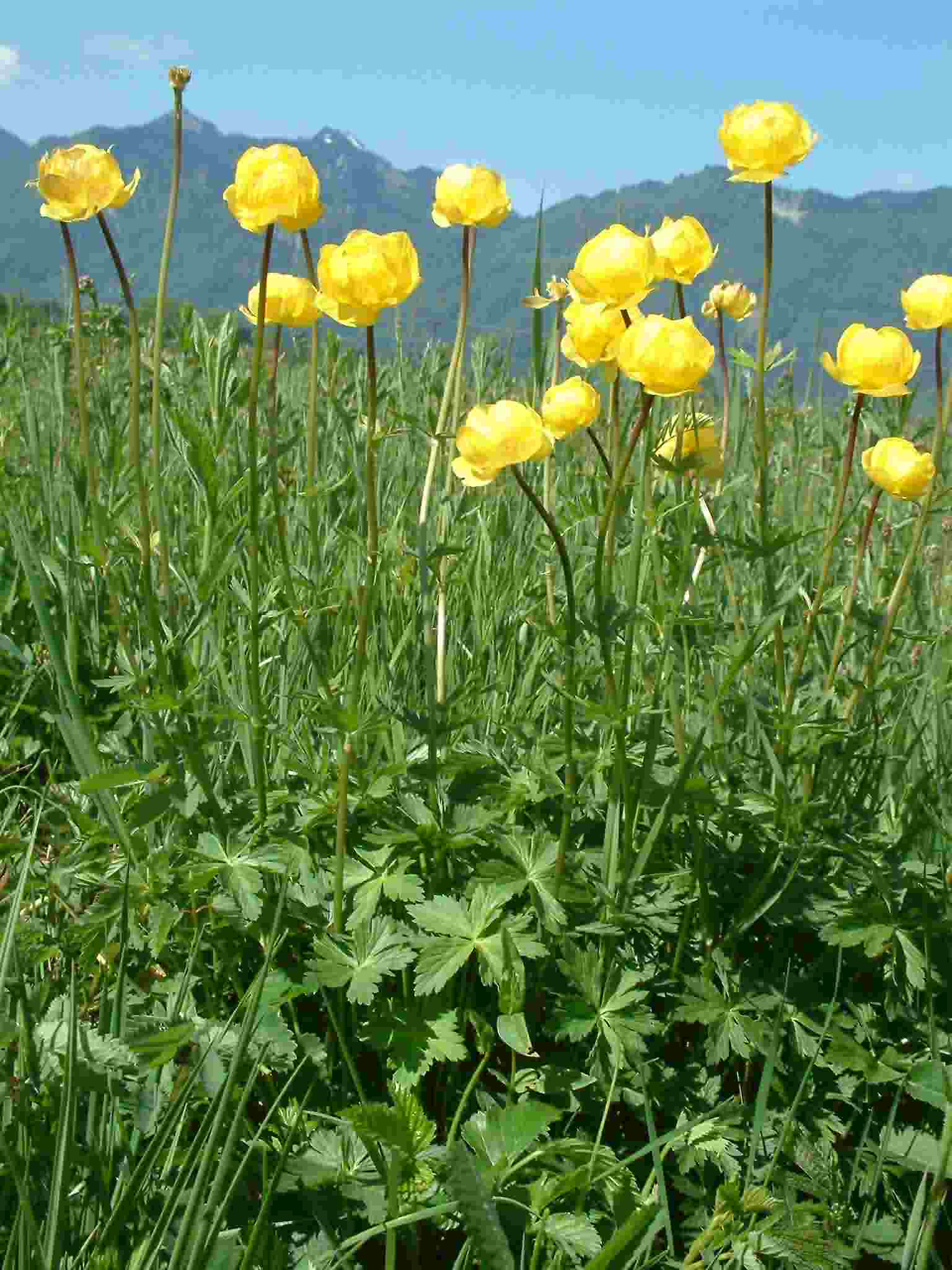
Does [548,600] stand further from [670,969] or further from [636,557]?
[670,969]

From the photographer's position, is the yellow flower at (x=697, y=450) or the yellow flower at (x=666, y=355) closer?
the yellow flower at (x=666, y=355)

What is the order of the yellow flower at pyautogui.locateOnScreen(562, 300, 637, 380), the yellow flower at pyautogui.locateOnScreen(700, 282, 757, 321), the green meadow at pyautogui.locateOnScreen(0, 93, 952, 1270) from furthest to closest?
the yellow flower at pyautogui.locateOnScreen(700, 282, 757, 321) < the yellow flower at pyautogui.locateOnScreen(562, 300, 637, 380) < the green meadow at pyautogui.locateOnScreen(0, 93, 952, 1270)

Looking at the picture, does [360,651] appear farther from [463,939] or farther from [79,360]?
[79,360]

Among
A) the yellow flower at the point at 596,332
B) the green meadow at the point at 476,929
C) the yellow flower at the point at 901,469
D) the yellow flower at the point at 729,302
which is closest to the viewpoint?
the green meadow at the point at 476,929

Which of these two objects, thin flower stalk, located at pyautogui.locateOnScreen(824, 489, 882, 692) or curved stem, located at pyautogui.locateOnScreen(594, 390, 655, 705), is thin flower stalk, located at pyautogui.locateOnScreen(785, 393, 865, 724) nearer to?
thin flower stalk, located at pyautogui.locateOnScreen(824, 489, 882, 692)

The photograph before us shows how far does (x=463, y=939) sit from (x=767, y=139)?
92 cm

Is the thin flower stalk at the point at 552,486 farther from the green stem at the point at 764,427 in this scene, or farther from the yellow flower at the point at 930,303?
the yellow flower at the point at 930,303

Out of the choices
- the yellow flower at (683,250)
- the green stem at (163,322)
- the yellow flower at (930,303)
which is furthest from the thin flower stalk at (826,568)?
the green stem at (163,322)

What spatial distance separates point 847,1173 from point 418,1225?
0.45m

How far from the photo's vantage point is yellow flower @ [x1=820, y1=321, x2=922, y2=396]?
1265mm

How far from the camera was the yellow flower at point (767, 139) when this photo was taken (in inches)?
48.7

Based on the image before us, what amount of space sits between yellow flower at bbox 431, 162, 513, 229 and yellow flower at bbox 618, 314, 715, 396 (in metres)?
0.37

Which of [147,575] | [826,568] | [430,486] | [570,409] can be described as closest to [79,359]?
[147,575]

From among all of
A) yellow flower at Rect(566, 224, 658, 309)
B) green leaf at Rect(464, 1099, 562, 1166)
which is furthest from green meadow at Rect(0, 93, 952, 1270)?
yellow flower at Rect(566, 224, 658, 309)
